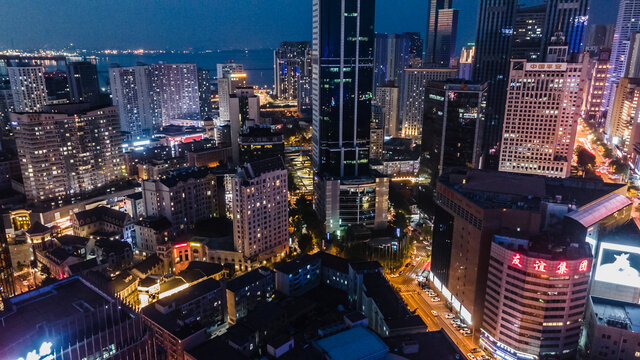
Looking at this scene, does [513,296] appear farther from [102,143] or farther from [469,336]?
[102,143]

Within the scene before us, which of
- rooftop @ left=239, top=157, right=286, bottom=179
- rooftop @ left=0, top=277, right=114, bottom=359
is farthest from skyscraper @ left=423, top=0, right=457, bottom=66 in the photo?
rooftop @ left=0, top=277, right=114, bottom=359

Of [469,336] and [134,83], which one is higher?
[134,83]

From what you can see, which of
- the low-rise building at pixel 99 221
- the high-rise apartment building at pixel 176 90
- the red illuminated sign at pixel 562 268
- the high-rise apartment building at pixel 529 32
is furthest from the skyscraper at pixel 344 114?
the high-rise apartment building at pixel 176 90

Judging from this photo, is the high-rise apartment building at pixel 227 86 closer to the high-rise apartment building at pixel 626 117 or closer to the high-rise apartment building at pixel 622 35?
the high-rise apartment building at pixel 626 117

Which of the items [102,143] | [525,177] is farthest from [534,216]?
[102,143]

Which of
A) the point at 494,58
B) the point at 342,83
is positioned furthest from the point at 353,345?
the point at 494,58
